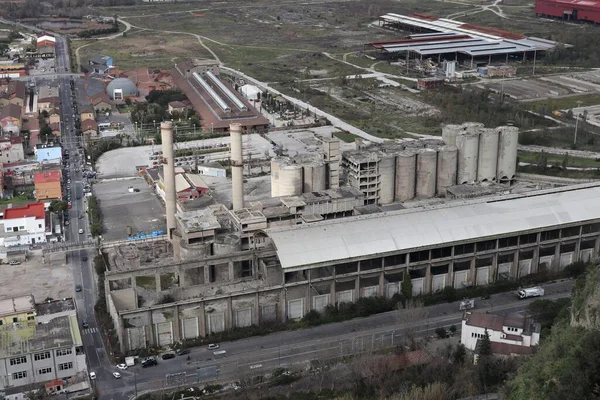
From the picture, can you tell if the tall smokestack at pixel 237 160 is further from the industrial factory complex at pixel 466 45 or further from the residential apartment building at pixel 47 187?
the industrial factory complex at pixel 466 45

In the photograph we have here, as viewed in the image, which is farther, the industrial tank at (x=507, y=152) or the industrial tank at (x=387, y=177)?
the industrial tank at (x=507, y=152)

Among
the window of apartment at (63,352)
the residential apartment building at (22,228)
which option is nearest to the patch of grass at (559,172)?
the residential apartment building at (22,228)

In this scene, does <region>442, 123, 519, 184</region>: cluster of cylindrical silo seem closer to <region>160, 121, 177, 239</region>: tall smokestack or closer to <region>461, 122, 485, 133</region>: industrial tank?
<region>461, 122, 485, 133</region>: industrial tank

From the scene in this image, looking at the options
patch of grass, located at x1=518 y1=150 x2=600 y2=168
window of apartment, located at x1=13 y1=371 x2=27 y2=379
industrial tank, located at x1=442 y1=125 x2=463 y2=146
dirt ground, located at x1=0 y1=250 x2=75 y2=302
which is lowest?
dirt ground, located at x1=0 y1=250 x2=75 y2=302

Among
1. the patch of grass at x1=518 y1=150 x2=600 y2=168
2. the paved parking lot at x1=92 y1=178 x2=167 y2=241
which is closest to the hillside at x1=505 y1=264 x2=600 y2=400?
the paved parking lot at x1=92 y1=178 x2=167 y2=241

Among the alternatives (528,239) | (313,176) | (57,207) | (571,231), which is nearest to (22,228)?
(57,207)

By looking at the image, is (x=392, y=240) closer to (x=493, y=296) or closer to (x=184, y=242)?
(x=493, y=296)

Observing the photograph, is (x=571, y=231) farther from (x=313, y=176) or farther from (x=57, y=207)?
(x=57, y=207)
